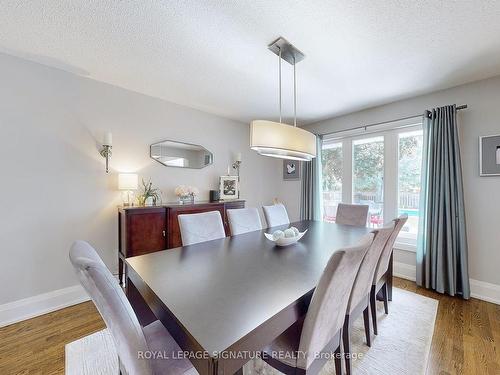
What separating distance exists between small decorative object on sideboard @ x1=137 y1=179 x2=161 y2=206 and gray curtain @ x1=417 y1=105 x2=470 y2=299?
11.1 ft

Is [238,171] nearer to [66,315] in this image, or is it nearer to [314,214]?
[314,214]

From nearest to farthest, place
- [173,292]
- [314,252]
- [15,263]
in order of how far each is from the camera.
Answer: [173,292] < [314,252] < [15,263]

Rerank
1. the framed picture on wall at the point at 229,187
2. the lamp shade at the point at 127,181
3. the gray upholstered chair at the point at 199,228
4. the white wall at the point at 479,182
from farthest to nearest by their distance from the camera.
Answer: the framed picture on wall at the point at 229,187, the lamp shade at the point at 127,181, the white wall at the point at 479,182, the gray upholstered chair at the point at 199,228

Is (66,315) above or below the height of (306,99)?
below

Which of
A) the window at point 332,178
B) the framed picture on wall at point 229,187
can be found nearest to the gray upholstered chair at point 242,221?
the framed picture on wall at point 229,187

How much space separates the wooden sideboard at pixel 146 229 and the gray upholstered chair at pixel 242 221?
746mm

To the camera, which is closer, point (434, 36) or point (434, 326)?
point (434, 36)

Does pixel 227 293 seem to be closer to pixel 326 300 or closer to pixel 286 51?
pixel 326 300

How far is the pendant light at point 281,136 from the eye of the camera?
1692mm

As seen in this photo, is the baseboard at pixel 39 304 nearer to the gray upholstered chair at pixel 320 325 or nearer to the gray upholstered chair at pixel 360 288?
the gray upholstered chair at pixel 320 325

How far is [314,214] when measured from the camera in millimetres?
3871

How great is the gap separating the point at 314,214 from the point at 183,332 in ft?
11.0

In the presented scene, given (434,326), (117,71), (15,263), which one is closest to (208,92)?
(117,71)

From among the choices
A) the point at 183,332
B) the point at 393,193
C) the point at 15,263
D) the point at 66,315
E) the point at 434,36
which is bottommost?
the point at 66,315
